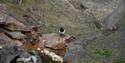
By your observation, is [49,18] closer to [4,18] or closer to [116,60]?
[4,18]

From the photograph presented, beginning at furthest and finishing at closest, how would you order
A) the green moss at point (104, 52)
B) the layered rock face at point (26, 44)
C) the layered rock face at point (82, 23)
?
1. the layered rock face at point (82, 23)
2. the green moss at point (104, 52)
3. the layered rock face at point (26, 44)

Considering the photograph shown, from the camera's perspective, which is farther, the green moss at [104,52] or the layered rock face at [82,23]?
the layered rock face at [82,23]

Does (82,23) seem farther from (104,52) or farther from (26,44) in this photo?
(104,52)

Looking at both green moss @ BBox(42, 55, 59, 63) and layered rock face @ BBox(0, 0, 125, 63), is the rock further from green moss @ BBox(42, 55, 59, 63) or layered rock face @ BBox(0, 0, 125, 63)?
green moss @ BBox(42, 55, 59, 63)

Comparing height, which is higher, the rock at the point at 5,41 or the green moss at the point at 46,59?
the rock at the point at 5,41

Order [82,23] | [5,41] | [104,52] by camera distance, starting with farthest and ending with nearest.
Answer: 1. [82,23]
2. [5,41]
3. [104,52]

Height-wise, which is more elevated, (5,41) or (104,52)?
(5,41)

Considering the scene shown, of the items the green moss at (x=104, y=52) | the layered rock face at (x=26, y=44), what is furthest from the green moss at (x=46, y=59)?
the green moss at (x=104, y=52)

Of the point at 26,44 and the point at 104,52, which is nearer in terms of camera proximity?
the point at 104,52

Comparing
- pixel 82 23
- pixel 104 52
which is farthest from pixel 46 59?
pixel 82 23

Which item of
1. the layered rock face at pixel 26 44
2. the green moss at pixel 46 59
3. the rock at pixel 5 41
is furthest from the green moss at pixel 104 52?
the rock at pixel 5 41

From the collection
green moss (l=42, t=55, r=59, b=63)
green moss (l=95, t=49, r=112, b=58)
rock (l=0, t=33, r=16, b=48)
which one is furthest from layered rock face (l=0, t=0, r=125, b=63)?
green moss (l=42, t=55, r=59, b=63)

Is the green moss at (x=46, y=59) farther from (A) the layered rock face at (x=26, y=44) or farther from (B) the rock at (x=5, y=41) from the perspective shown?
(B) the rock at (x=5, y=41)

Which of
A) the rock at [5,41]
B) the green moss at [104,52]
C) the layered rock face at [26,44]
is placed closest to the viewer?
the layered rock face at [26,44]
